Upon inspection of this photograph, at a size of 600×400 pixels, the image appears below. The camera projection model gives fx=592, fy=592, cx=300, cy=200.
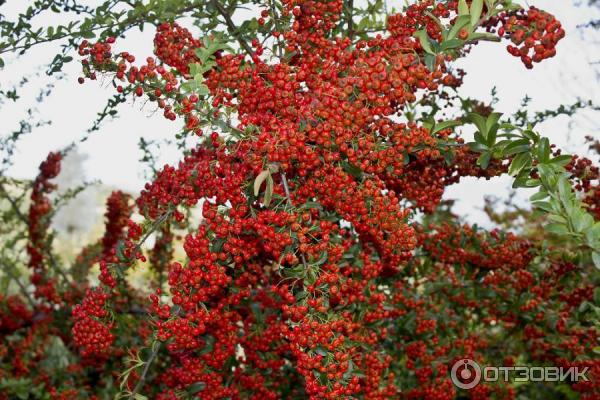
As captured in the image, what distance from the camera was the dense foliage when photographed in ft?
6.39

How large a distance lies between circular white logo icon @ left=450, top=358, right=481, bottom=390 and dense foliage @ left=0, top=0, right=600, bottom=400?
0.05m

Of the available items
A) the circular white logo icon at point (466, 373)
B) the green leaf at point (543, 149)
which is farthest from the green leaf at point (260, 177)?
the circular white logo icon at point (466, 373)

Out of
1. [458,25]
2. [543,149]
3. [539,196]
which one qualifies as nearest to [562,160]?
[543,149]

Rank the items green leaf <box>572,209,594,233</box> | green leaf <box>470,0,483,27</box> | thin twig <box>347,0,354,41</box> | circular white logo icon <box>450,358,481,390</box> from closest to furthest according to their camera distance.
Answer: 1. green leaf <box>572,209,594,233</box>
2. green leaf <box>470,0,483,27</box>
3. thin twig <box>347,0,354,41</box>
4. circular white logo icon <box>450,358,481,390</box>

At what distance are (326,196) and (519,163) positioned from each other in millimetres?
694

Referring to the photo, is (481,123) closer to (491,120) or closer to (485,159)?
(491,120)

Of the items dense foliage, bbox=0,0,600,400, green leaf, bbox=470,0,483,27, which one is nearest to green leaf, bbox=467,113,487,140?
dense foliage, bbox=0,0,600,400

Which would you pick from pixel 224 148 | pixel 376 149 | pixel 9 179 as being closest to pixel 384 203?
pixel 376 149

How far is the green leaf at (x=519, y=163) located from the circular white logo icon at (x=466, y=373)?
166 centimetres

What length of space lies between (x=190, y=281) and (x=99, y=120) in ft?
4.11

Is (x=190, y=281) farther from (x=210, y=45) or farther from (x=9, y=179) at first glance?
(x=9, y=179)

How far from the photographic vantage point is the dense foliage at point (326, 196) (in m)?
1.95

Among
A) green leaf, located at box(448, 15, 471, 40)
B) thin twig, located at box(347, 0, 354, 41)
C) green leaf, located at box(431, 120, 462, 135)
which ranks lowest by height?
green leaf, located at box(431, 120, 462, 135)

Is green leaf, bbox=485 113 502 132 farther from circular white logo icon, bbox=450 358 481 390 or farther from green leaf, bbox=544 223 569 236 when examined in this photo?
circular white logo icon, bbox=450 358 481 390
